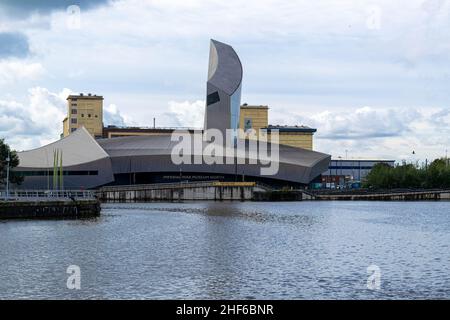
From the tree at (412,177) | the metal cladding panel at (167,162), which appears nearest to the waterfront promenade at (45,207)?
the metal cladding panel at (167,162)

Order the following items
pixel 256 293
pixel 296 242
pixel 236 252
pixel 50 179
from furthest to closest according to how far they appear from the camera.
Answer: pixel 50 179 < pixel 296 242 < pixel 236 252 < pixel 256 293

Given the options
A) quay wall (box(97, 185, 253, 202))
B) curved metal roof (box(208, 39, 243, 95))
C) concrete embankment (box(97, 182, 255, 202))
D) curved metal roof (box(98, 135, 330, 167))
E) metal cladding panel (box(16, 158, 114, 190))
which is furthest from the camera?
curved metal roof (box(208, 39, 243, 95))

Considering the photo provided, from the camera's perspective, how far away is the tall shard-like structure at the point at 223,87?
151 meters

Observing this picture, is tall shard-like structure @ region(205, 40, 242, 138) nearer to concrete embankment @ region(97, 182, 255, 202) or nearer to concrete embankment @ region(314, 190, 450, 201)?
concrete embankment @ region(97, 182, 255, 202)

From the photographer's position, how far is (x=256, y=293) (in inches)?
1052

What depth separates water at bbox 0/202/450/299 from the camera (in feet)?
89.0

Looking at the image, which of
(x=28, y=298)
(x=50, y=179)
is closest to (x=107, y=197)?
(x=50, y=179)

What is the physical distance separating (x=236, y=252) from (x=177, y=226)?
19220mm

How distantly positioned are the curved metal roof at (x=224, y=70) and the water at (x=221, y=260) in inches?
3722

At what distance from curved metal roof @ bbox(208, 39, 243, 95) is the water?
94.5 metres

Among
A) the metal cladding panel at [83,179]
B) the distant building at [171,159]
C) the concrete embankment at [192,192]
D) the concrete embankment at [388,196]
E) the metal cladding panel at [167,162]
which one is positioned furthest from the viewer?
the metal cladding panel at [167,162]

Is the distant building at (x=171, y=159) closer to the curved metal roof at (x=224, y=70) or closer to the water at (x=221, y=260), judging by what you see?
the curved metal roof at (x=224, y=70)

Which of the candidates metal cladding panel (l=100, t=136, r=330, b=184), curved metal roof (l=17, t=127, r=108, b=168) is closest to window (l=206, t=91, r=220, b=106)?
metal cladding panel (l=100, t=136, r=330, b=184)
